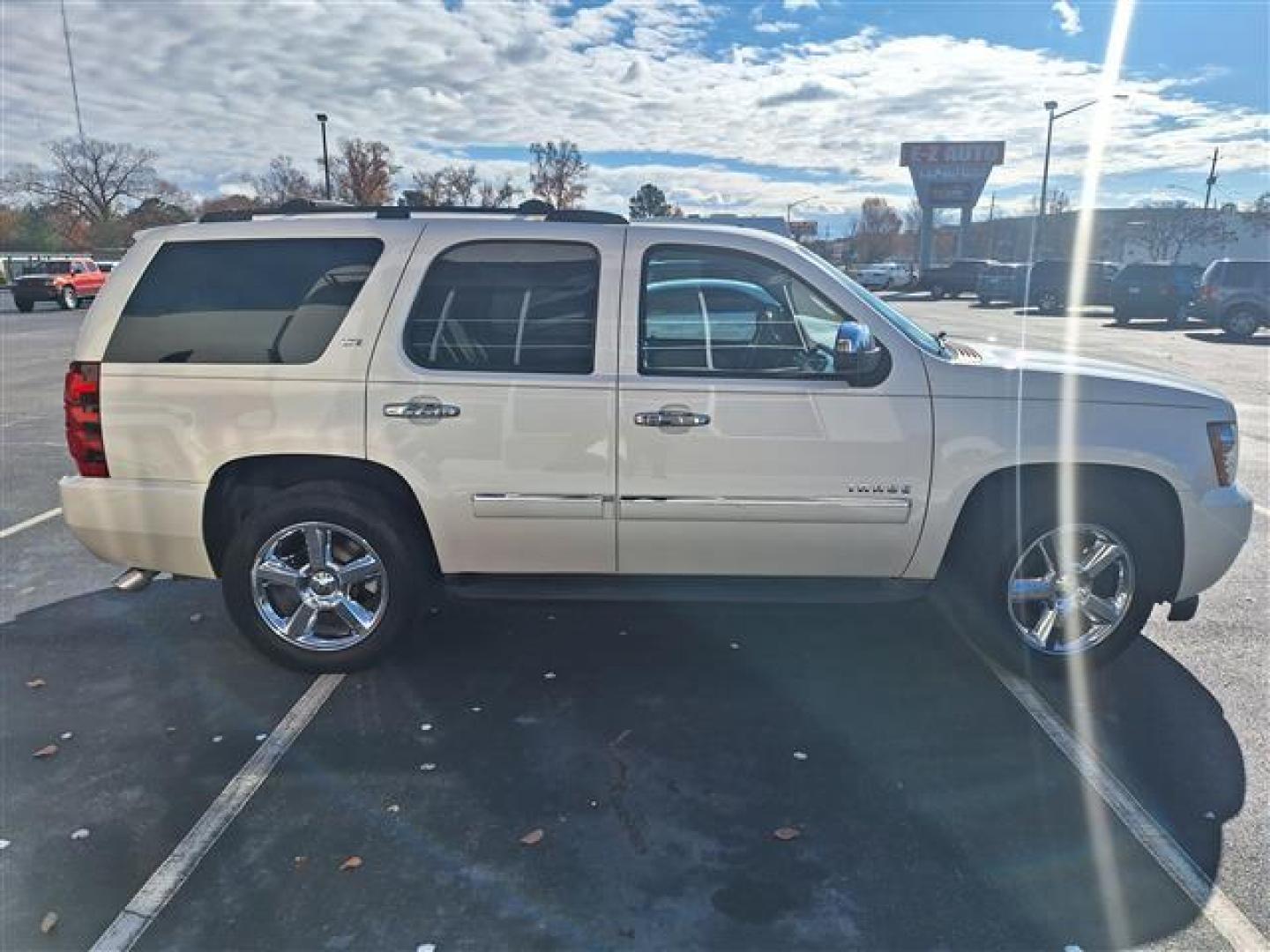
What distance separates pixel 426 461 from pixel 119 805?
1668 millimetres

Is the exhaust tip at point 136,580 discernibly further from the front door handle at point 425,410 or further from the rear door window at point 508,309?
the rear door window at point 508,309

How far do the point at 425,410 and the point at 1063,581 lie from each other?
2.92 metres

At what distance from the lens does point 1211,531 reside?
3689 mm

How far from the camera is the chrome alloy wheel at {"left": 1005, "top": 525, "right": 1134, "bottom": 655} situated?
12.4ft

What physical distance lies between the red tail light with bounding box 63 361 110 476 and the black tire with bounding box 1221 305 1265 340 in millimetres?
24493

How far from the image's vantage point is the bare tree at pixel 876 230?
8850 cm

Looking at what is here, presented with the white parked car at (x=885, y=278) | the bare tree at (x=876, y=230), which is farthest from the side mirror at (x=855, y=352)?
the bare tree at (x=876, y=230)

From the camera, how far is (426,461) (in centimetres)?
367

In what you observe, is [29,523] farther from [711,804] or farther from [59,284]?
[59,284]

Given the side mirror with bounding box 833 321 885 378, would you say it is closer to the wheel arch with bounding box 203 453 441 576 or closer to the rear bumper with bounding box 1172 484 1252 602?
the rear bumper with bounding box 1172 484 1252 602

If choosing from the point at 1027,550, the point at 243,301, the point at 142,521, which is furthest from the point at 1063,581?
the point at 142,521

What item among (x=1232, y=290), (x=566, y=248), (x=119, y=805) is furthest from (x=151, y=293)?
(x=1232, y=290)

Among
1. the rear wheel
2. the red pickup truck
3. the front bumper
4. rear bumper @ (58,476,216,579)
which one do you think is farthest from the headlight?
the front bumper

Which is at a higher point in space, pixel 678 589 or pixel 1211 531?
pixel 1211 531
